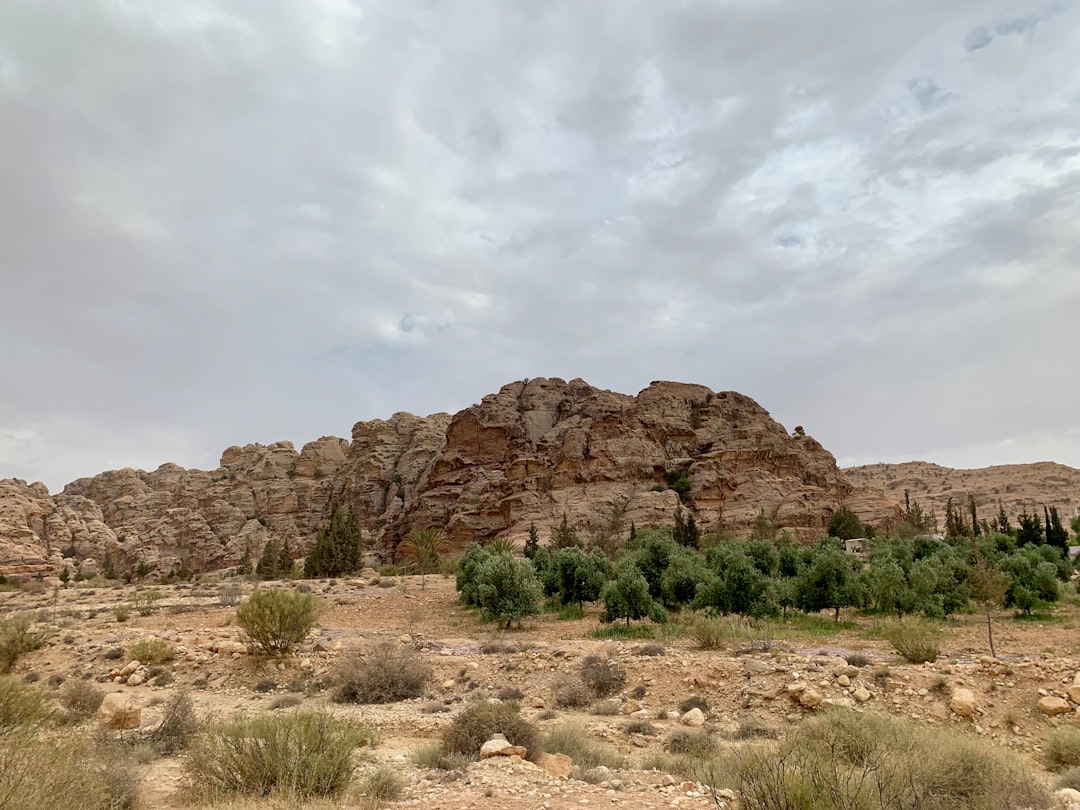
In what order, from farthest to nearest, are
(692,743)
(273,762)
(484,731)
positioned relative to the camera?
(692,743) < (484,731) < (273,762)

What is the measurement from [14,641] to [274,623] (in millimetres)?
7554

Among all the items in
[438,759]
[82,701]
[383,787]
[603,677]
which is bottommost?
[603,677]

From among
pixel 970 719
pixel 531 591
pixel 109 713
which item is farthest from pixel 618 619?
pixel 109 713

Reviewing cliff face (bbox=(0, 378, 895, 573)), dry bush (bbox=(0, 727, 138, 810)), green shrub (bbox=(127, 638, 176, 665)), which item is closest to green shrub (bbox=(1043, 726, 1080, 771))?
dry bush (bbox=(0, 727, 138, 810))

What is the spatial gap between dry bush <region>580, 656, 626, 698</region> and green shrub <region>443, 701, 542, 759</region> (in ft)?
14.3

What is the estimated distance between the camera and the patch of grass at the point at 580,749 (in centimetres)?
824

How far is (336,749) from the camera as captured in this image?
265 inches

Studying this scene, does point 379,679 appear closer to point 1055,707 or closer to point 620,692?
point 620,692

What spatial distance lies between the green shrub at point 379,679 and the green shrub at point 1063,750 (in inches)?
422

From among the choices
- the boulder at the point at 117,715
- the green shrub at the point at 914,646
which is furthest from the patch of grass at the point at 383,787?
the green shrub at the point at 914,646

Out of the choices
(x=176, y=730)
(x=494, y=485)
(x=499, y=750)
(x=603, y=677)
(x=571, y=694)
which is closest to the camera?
(x=499, y=750)

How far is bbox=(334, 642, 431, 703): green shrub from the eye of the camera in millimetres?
12820

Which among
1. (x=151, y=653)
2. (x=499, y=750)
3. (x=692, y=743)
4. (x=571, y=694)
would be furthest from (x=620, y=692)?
(x=151, y=653)

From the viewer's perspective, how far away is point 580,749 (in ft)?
28.2
